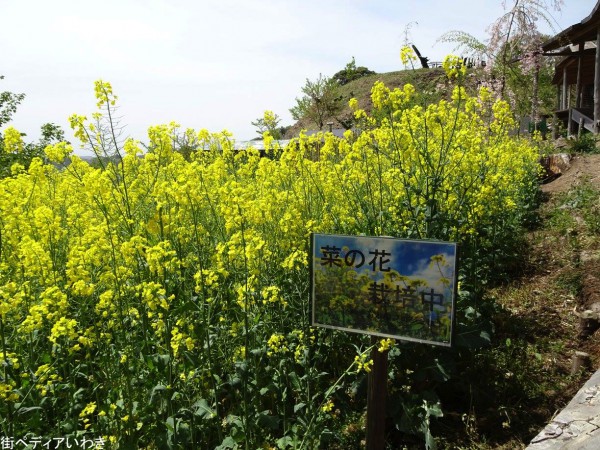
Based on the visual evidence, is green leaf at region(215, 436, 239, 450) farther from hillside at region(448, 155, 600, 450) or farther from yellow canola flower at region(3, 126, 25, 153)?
yellow canola flower at region(3, 126, 25, 153)

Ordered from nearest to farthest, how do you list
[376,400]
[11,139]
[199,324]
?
1. [376,400]
2. [199,324]
3. [11,139]

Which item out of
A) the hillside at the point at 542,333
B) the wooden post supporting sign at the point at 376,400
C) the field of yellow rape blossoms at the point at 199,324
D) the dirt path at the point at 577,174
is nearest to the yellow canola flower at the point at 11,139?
the field of yellow rape blossoms at the point at 199,324

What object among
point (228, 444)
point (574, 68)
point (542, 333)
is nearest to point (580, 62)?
point (574, 68)

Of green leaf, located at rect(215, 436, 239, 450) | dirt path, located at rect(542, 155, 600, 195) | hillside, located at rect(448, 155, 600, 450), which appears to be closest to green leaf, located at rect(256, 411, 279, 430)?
green leaf, located at rect(215, 436, 239, 450)

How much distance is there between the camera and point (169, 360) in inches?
94.7

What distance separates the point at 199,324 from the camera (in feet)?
9.20

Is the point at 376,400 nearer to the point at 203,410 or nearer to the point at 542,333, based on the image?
the point at 203,410

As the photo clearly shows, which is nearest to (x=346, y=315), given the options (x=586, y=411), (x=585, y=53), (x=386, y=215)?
(x=586, y=411)

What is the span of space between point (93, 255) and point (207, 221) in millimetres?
1455

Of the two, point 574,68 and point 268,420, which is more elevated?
point 574,68

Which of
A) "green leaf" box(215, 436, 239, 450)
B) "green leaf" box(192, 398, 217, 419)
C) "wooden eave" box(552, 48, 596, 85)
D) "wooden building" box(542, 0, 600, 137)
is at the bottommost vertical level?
"green leaf" box(215, 436, 239, 450)

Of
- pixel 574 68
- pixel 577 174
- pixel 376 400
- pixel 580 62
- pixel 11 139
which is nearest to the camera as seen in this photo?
pixel 376 400

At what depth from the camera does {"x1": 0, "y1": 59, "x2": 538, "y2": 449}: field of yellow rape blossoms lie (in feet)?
8.20

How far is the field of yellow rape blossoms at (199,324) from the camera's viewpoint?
250 centimetres
